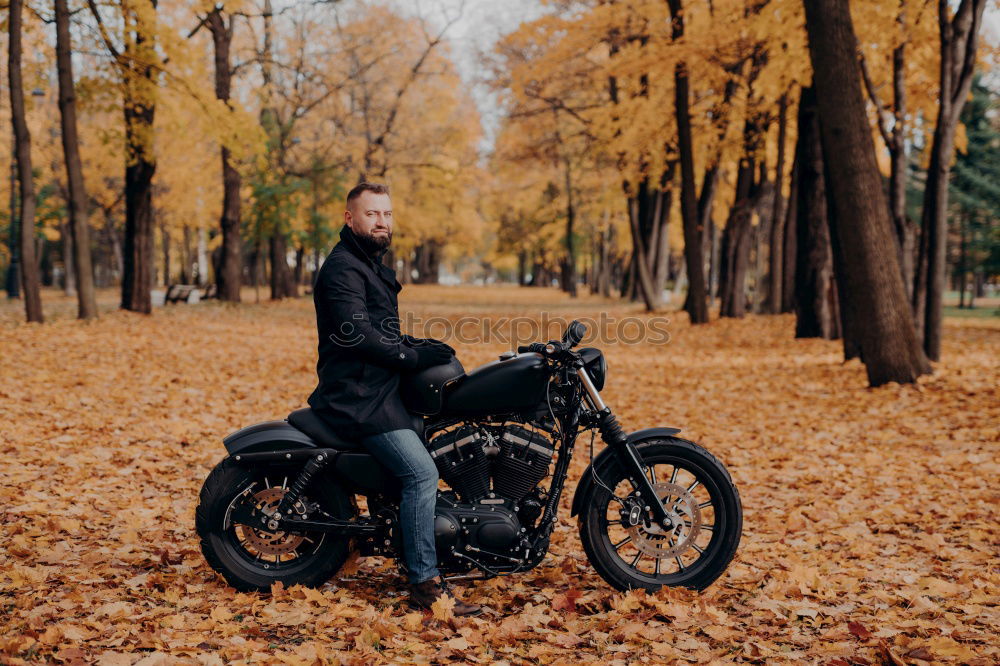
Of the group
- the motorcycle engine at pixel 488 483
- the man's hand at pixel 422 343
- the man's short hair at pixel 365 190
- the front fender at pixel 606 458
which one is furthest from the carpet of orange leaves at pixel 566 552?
the man's short hair at pixel 365 190

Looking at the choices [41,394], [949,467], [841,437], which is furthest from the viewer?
[41,394]

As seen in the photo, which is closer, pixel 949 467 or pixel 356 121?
pixel 949 467

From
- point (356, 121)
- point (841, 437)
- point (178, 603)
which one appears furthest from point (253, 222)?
point (178, 603)

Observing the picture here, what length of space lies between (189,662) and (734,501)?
2.54m

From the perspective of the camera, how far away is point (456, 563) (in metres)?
4.01

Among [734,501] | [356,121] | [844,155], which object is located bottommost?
[734,501]

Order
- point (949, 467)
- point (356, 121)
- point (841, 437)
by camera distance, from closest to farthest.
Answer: point (949, 467), point (841, 437), point (356, 121)

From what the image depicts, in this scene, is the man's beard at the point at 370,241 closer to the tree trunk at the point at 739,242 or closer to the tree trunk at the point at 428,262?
the tree trunk at the point at 739,242

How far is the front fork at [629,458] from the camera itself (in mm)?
3986

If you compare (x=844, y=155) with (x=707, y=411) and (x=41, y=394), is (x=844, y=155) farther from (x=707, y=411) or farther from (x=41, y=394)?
(x=41, y=394)

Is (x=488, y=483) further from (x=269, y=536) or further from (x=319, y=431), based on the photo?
(x=269, y=536)

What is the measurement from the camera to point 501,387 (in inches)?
151

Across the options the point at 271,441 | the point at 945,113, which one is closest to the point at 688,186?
the point at 945,113

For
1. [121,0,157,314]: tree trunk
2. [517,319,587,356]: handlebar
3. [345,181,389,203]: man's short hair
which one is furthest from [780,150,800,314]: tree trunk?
[345,181,389,203]: man's short hair
